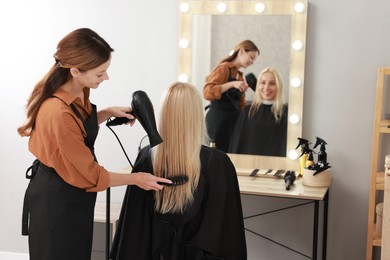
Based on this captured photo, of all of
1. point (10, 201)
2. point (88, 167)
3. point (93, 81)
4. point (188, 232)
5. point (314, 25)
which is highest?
point (314, 25)

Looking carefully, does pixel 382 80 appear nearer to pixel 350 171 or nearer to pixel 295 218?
pixel 350 171

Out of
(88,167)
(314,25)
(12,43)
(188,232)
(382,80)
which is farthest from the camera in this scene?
(12,43)

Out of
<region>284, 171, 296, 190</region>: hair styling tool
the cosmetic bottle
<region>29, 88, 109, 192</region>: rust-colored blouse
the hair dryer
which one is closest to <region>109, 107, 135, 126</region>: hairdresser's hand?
the hair dryer

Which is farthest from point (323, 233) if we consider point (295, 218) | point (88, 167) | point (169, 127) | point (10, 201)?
point (10, 201)

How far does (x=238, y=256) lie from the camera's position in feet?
7.11

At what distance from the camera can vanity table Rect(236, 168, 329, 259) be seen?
2.57 m

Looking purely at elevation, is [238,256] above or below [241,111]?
below

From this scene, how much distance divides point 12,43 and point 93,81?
1.63m

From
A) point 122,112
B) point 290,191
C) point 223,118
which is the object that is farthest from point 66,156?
point 223,118

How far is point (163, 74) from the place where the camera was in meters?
3.17

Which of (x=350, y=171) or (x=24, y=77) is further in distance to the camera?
(x=24, y=77)

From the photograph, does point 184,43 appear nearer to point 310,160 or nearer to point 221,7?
point 221,7

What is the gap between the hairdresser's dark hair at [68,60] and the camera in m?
1.91

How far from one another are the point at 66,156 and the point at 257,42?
1411mm
